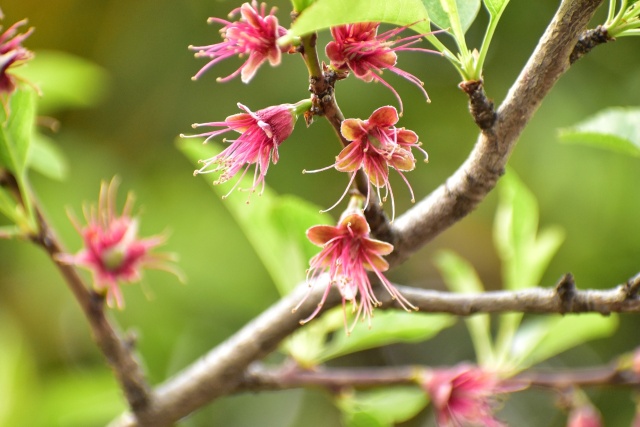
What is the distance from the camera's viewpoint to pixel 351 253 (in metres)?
0.83

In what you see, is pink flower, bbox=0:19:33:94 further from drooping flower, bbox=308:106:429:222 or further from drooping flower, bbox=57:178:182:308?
drooping flower, bbox=308:106:429:222

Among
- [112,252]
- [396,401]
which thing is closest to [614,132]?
[396,401]

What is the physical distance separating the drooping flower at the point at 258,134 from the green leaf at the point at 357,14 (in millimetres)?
115

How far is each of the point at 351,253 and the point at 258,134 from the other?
18 centimetres

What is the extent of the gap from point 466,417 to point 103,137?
2.16 metres

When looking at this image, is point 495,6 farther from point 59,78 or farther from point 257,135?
point 59,78

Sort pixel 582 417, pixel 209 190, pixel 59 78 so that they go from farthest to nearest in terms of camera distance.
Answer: pixel 209 190
pixel 59 78
pixel 582 417

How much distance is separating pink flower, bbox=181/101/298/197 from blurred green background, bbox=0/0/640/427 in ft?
4.96

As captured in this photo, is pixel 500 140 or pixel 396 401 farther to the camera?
pixel 396 401

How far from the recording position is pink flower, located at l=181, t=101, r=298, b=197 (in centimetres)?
73

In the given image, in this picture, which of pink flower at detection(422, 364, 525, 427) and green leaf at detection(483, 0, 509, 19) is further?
pink flower at detection(422, 364, 525, 427)

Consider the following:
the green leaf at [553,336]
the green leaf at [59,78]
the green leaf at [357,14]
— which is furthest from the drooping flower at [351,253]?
the green leaf at [59,78]

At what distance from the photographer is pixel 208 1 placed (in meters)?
2.80

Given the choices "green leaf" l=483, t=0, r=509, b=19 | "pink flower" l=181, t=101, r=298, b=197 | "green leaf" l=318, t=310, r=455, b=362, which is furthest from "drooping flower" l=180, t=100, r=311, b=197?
"green leaf" l=318, t=310, r=455, b=362
